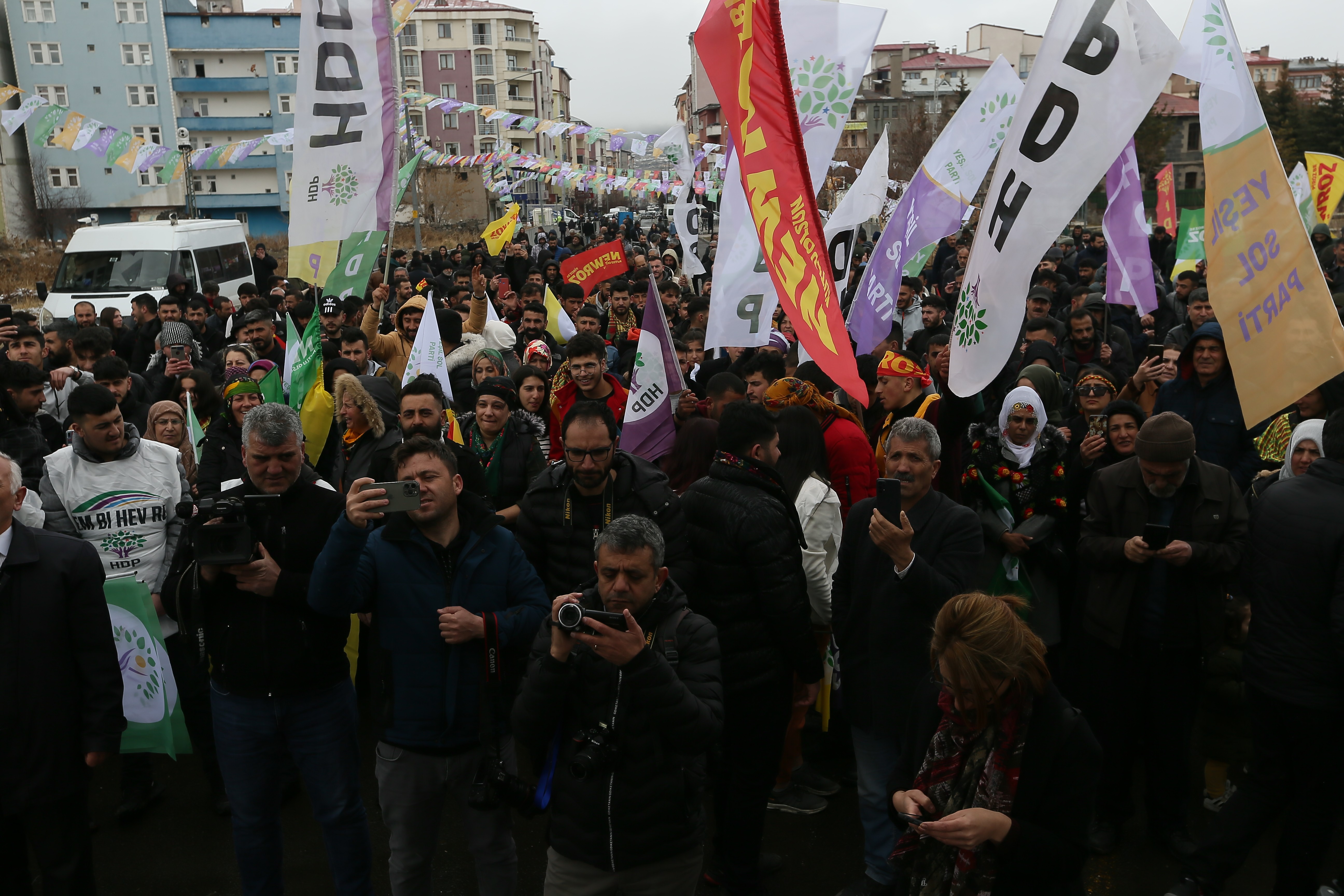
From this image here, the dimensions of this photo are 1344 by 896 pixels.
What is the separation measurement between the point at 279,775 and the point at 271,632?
58 centimetres

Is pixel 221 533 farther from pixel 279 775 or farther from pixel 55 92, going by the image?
pixel 55 92

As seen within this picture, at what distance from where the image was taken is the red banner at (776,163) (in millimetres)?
4543

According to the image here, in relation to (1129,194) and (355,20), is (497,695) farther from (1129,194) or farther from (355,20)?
(1129,194)

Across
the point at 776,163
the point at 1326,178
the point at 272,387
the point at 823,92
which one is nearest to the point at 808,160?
the point at 823,92

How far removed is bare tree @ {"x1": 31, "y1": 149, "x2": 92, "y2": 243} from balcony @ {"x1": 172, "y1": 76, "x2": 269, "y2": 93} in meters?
8.89

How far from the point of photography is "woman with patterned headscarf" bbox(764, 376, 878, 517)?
5.00 m

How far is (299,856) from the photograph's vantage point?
4.55 metres

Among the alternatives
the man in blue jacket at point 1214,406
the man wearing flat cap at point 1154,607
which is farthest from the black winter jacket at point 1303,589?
the man in blue jacket at point 1214,406

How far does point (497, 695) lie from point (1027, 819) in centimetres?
180

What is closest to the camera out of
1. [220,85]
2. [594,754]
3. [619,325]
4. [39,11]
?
[594,754]

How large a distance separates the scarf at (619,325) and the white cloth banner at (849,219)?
246 cm

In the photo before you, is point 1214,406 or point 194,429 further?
point 194,429

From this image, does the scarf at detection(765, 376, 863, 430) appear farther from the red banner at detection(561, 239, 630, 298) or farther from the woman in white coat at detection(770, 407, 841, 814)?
the red banner at detection(561, 239, 630, 298)

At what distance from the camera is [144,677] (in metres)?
4.57
